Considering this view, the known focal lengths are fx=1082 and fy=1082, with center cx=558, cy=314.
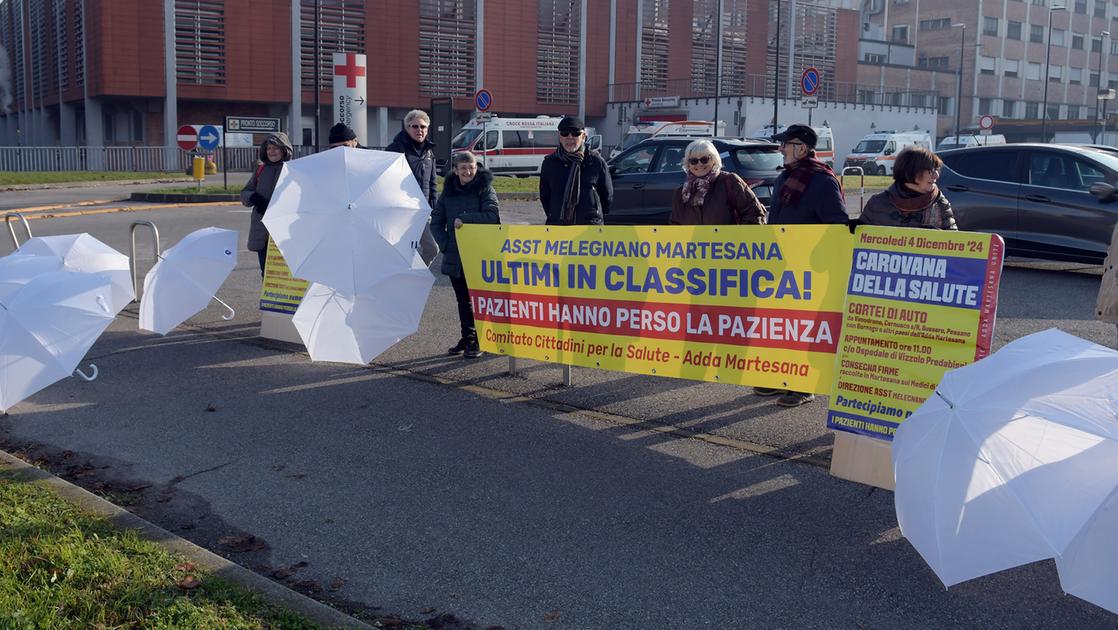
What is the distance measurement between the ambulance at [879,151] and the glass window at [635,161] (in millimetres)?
29457

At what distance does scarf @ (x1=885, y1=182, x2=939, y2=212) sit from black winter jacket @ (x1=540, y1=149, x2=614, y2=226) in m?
2.74

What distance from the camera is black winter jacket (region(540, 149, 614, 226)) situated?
8422 millimetres

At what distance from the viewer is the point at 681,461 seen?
6.07m

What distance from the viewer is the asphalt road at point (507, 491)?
4.27 metres

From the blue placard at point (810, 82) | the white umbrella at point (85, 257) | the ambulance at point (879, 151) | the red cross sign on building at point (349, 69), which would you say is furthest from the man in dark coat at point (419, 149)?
the ambulance at point (879, 151)

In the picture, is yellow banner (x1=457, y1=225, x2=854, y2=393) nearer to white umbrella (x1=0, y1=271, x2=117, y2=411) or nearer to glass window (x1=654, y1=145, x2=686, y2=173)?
white umbrella (x1=0, y1=271, x2=117, y2=411)

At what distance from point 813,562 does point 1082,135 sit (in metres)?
68.1

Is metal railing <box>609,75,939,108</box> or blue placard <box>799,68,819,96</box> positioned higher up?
metal railing <box>609,75,939,108</box>

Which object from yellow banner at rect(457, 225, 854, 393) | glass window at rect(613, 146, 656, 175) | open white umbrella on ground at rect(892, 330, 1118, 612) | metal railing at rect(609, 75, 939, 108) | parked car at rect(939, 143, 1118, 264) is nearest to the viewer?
open white umbrella on ground at rect(892, 330, 1118, 612)

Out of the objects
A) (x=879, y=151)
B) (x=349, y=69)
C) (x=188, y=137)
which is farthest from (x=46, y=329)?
(x=879, y=151)

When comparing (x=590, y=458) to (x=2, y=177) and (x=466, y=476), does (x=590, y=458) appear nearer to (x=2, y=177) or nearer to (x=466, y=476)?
(x=466, y=476)

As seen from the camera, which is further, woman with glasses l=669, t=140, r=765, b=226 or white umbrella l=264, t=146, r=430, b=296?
white umbrella l=264, t=146, r=430, b=296

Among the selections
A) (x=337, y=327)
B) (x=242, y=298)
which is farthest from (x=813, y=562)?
(x=242, y=298)

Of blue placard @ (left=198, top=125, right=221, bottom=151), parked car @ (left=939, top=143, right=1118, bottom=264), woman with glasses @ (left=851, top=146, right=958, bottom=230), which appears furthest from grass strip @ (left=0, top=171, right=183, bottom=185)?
woman with glasses @ (left=851, top=146, right=958, bottom=230)
